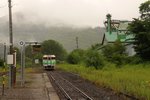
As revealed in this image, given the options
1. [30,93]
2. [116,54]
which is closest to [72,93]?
[30,93]

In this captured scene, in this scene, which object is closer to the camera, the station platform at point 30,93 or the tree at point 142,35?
the station platform at point 30,93

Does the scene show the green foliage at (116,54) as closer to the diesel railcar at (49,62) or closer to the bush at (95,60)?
the bush at (95,60)

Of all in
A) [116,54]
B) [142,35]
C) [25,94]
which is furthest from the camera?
[116,54]

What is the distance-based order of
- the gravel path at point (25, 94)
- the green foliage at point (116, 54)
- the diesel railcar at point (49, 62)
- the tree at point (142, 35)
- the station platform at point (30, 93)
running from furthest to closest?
the diesel railcar at point (49, 62), the green foliage at point (116, 54), the tree at point (142, 35), the station platform at point (30, 93), the gravel path at point (25, 94)

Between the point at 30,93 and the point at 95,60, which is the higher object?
the point at 95,60

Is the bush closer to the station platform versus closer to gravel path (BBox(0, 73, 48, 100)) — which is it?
the station platform

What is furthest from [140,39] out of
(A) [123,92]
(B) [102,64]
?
(A) [123,92]

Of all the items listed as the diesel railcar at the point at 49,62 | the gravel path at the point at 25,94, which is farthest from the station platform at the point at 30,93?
the diesel railcar at the point at 49,62

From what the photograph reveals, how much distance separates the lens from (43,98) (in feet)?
72.4

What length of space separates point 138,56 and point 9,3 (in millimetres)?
32699

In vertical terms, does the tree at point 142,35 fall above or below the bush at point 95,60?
above

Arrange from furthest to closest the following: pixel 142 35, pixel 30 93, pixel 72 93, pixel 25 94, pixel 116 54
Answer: pixel 116 54
pixel 142 35
pixel 72 93
pixel 30 93
pixel 25 94

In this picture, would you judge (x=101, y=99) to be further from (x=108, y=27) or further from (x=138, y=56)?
(x=108, y=27)

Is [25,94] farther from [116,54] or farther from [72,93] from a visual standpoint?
[116,54]
